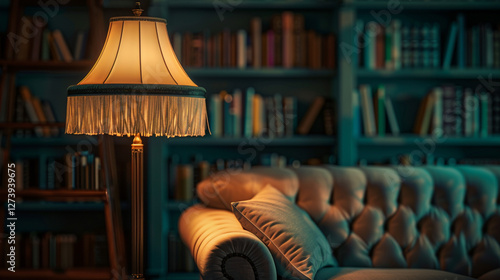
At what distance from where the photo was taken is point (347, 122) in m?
3.29

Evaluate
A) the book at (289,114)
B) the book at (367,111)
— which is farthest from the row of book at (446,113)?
the book at (289,114)

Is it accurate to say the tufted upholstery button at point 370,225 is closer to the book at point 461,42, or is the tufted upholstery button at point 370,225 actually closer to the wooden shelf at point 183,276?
the wooden shelf at point 183,276

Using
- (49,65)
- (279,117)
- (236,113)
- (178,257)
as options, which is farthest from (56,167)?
(279,117)

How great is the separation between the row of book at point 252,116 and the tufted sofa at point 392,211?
0.95 m

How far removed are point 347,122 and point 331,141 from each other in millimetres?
154

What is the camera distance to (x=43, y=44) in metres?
3.29

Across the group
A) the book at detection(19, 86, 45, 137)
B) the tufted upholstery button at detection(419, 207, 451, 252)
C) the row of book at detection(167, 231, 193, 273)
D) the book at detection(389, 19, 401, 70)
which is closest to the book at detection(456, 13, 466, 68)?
the book at detection(389, 19, 401, 70)

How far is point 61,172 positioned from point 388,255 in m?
1.84

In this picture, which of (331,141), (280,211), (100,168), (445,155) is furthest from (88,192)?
(445,155)

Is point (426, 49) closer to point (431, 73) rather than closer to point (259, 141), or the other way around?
point (431, 73)

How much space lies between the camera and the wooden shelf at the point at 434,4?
331cm

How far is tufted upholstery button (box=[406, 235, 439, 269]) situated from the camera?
2.21 meters

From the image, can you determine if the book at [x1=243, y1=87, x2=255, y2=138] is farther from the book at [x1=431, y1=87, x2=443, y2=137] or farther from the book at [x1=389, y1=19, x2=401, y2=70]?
the book at [x1=431, y1=87, x2=443, y2=137]

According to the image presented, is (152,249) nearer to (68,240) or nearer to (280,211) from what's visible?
(68,240)
